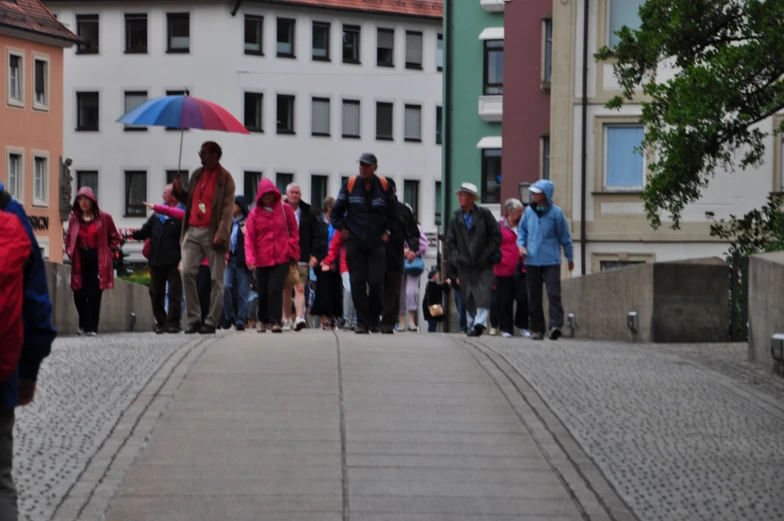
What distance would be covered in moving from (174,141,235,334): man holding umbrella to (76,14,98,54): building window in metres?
55.6

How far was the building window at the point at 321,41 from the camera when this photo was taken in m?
74.4

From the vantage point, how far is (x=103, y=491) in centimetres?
936

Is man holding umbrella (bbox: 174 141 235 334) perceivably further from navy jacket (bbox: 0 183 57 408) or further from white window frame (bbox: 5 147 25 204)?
white window frame (bbox: 5 147 25 204)

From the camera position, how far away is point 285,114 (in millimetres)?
73938

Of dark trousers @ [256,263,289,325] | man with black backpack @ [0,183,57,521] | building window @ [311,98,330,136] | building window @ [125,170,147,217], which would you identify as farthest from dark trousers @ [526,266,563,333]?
building window @ [311,98,330,136]

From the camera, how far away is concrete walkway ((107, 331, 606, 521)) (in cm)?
919

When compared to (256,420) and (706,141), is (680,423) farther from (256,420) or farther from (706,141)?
(706,141)

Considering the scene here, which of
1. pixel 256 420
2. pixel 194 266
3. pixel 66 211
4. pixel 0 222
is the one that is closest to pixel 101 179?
pixel 66 211

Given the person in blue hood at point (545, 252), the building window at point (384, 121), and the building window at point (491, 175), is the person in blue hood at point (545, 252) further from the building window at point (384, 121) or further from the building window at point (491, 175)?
the building window at point (384, 121)

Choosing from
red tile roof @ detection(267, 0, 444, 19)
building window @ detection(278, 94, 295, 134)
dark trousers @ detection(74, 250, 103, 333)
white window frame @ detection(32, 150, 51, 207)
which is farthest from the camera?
red tile roof @ detection(267, 0, 444, 19)

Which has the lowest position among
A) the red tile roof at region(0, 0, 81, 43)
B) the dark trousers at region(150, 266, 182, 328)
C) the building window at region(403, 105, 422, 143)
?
the dark trousers at region(150, 266, 182, 328)

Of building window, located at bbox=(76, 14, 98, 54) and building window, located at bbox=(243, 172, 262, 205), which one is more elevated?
building window, located at bbox=(76, 14, 98, 54)

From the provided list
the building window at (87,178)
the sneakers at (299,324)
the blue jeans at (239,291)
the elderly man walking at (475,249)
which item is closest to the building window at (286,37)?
the building window at (87,178)

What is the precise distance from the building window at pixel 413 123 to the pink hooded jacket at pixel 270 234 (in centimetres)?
5797
